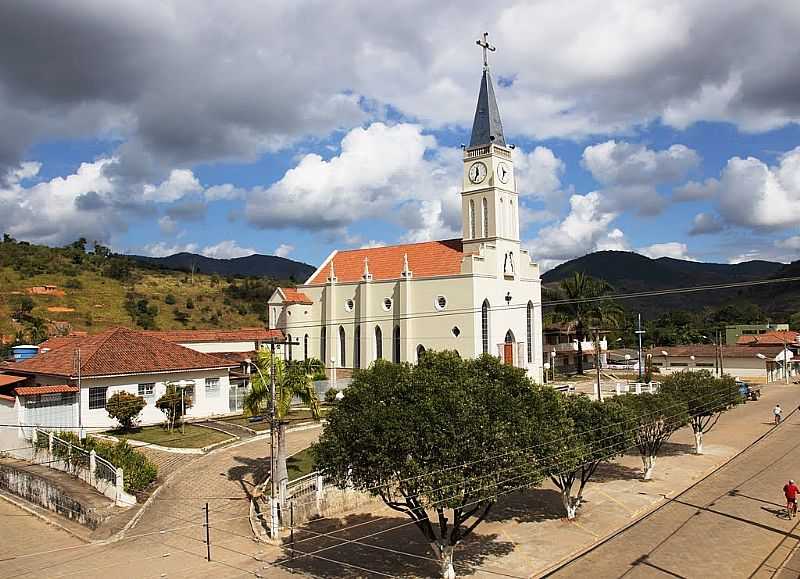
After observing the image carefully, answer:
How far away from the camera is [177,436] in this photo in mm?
32938

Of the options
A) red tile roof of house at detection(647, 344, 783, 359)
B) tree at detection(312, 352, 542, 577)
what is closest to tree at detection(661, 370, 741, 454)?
tree at detection(312, 352, 542, 577)

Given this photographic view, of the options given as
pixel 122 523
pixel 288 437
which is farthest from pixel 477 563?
pixel 288 437

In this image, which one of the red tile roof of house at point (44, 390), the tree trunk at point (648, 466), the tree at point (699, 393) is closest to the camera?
the tree trunk at point (648, 466)

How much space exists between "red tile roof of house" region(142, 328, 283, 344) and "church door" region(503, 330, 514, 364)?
17571mm

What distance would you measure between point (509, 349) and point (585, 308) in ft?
43.4

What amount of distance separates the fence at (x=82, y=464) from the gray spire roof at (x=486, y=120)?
1514 inches

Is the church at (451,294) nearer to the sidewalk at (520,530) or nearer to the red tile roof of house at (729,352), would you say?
the sidewalk at (520,530)

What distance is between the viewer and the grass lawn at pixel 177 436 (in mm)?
31516

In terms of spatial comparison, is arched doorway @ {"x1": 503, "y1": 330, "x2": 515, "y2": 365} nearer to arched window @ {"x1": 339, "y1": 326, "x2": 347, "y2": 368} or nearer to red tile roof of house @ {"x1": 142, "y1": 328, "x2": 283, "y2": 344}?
arched window @ {"x1": 339, "y1": 326, "x2": 347, "y2": 368}

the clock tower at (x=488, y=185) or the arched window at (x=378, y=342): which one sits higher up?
the clock tower at (x=488, y=185)

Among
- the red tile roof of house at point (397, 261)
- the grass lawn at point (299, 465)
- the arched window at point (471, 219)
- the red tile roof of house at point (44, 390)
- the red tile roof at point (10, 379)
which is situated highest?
the arched window at point (471, 219)

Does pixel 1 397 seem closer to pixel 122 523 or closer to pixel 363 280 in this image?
pixel 122 523

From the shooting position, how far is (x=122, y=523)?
77.3ft

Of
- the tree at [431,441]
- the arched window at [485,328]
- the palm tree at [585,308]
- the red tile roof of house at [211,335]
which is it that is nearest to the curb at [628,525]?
the tree at [431,441]
